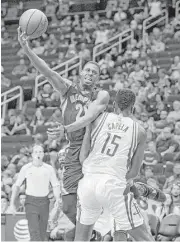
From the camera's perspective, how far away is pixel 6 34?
19531 mm

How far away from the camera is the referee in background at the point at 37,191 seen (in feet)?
30.4

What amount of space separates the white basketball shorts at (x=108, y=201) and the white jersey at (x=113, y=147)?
80 millimetres

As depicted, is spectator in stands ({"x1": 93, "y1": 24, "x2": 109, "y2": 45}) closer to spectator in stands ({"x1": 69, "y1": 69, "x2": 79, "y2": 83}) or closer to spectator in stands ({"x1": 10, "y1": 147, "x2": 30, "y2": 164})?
spectator in stands ({"x1": 69, "y1": 69, "x2": 79, "y2": 83})

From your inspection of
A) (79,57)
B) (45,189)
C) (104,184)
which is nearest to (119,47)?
(79,57)

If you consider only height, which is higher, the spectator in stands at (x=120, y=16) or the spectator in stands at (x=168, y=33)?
the spectator in stands at (x=120, y=16)

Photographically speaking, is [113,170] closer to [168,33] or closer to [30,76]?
[168,33]

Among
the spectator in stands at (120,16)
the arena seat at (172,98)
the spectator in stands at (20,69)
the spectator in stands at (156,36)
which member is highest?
the spectator in stands at (120,16)

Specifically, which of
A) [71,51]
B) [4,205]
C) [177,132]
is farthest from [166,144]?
[71,51]

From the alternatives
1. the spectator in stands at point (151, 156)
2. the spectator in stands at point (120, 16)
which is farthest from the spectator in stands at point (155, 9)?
the spectator in stands at point (151, 156)

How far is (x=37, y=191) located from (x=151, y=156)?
10.8 feet

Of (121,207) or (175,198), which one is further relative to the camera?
(175,198)

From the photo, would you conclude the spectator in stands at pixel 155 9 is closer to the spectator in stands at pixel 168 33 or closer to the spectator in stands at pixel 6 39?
the spectator in stands at pixel 168 33

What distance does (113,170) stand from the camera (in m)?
5.39

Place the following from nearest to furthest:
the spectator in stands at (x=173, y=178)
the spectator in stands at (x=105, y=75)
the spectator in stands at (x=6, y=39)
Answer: the spectator in stands at (x=173, y=178)
the spectator in stands at (x=105, y=75)
the spectator in stands at (x=6, y=39)
